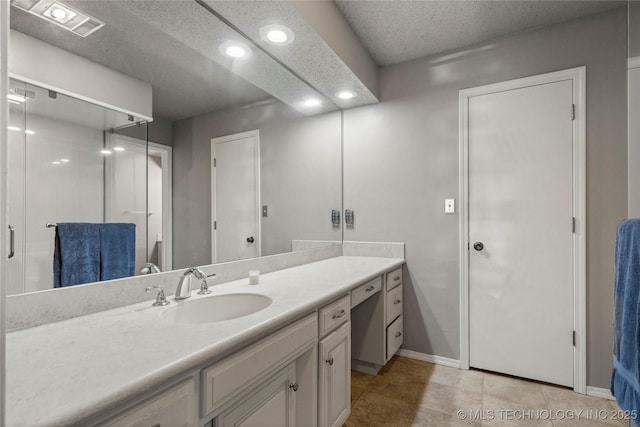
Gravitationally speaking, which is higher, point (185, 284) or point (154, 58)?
point (154, 58)

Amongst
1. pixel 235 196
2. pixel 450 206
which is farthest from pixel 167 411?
pixel 450 206

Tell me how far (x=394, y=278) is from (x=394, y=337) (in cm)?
44

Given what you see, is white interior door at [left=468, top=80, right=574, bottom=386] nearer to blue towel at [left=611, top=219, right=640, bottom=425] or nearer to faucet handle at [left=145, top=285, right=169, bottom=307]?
blue towel at [left=611, top=219, right=640, bottom=425]

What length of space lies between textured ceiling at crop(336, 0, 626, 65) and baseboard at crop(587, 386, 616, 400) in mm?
2411

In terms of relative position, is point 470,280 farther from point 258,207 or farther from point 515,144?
point 258,207

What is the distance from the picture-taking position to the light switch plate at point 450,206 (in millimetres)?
2422

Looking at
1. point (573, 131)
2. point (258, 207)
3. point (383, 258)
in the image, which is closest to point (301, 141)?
point (258, 207)

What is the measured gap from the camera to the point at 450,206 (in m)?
2.43

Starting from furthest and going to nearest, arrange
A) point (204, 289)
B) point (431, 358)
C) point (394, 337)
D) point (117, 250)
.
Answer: point (431, 358), point (394, 337), point (204, 289), point (117, 250)

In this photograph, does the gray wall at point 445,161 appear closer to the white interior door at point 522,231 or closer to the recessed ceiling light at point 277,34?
the white interior door at point 522,231

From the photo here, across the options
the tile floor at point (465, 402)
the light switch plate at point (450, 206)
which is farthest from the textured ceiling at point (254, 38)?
the tile floor at point (465, 402)

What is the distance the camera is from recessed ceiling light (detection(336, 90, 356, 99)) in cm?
253

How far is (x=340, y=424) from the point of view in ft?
5.24

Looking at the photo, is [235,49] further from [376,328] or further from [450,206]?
[376,328]
